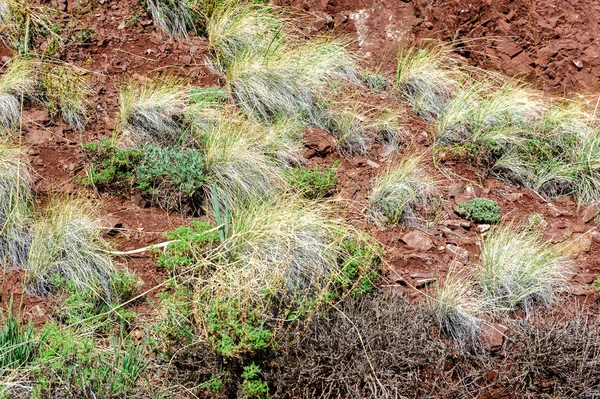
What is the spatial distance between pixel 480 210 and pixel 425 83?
150 cm

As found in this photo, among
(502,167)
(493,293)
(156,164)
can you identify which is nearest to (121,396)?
(156,164)

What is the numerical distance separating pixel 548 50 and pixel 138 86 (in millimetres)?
3633

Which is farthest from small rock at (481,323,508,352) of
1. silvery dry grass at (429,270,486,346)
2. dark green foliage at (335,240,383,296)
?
dark green foliage at (335,240,383,296)

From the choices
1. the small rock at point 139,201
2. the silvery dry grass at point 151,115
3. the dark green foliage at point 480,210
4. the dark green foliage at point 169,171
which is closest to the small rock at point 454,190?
the dark green foliage at point 480,210

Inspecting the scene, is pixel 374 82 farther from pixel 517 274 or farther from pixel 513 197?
pixel 517 274

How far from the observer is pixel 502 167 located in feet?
17.9

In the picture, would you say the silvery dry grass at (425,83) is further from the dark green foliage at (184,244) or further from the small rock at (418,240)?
the dark green foliage at (184,244)

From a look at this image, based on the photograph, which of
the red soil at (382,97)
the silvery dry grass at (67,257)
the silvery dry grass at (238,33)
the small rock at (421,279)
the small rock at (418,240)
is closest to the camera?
the silvery dry grass at (67,257)

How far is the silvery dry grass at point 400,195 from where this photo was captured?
15.9 ft

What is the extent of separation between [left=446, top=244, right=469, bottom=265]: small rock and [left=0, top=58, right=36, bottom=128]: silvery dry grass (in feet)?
10.1

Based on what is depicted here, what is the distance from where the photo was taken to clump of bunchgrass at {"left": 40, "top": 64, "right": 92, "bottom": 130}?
5.12 m

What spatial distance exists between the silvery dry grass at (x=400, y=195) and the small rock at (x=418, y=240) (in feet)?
0.38

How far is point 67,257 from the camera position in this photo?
4.08m

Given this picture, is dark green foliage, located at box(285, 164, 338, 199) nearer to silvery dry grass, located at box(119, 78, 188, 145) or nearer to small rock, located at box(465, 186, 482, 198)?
silvery dry grass, located at box(119, 78, 188, 145)
